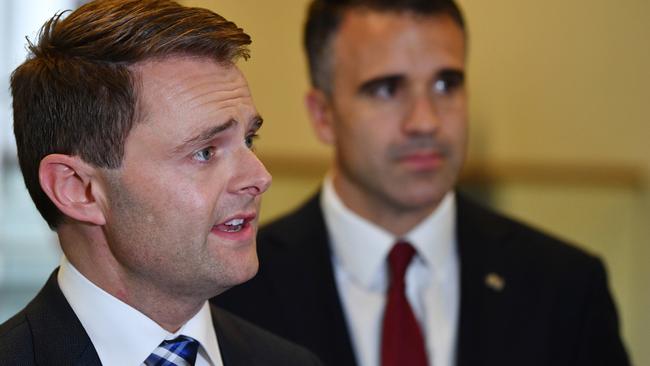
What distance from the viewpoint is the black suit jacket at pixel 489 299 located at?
2717 mm

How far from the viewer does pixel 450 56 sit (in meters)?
2.84

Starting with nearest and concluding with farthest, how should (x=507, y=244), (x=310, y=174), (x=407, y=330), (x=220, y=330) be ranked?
(x=220, y=330) → (x=407, y=330) → (x=507, y=244) → (x=310, y=174)

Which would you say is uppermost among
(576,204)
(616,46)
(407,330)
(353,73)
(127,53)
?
(127,53)

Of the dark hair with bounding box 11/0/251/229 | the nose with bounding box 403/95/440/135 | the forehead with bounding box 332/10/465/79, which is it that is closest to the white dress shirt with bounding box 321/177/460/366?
the nose with bounding box 403/95/440/135

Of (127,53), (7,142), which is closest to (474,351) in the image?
(127,53)

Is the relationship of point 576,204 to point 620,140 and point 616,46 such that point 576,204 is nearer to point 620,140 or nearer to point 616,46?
point 620,140

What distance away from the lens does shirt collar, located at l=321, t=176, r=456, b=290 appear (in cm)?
281

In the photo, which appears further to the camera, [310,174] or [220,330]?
[310,174]

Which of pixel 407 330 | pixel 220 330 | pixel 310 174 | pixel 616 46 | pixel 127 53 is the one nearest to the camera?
pixel 127 53

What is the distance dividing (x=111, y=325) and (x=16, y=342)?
0.45 feet

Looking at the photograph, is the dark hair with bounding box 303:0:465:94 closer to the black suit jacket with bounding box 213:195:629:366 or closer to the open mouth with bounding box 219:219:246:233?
the black suit jacket with bounding box 213:195:629:366

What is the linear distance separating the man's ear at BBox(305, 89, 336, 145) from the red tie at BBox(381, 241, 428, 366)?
47 centimetres

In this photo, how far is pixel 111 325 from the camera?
1.73 metres

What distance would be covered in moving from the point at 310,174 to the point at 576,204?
37.0 inches
